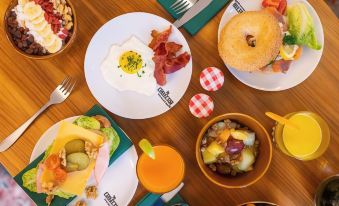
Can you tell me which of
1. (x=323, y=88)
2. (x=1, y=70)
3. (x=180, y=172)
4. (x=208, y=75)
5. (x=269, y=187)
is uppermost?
(x=1, y=70)

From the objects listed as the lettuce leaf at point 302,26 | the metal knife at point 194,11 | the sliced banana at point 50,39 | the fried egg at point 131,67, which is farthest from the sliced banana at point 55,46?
the lettuce leaf at point 302,26

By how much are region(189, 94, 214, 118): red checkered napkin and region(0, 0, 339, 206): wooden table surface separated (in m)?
0.02

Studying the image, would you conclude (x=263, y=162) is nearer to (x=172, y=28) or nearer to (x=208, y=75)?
(x=208, y=75)

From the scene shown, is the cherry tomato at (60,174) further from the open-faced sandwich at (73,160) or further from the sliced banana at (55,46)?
the sliced banana at (55,46)

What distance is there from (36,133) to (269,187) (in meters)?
0.78

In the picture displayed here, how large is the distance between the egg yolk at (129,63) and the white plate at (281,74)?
28 centimetres

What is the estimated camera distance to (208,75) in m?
1.33

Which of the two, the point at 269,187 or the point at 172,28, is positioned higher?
the point at 172,28

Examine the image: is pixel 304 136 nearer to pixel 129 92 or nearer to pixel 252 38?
pixel 252 38

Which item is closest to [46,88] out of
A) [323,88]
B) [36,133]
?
[36,133]

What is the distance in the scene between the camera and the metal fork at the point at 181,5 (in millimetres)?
1337

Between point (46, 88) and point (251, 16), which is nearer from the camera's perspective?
point (251, 16)

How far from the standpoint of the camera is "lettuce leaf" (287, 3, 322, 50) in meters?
1.29

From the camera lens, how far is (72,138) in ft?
4.01
